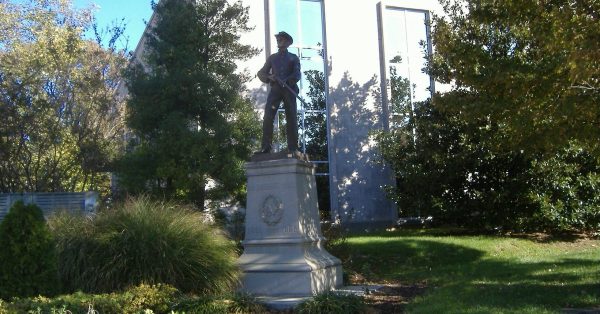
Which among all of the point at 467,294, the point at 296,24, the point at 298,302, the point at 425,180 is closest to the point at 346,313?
the point at 298,302

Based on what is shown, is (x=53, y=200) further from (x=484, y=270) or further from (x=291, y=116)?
(x=484, y=270)

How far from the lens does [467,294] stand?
9.64m

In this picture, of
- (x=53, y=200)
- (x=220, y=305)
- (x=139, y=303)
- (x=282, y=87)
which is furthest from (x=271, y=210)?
(x=53, y=200)

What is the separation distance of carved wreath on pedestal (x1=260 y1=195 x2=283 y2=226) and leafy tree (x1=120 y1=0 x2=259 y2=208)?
412 centimetres

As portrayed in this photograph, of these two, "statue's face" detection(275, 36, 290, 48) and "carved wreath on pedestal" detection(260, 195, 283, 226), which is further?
"statue's face" detection(275, 36, 290, 48)

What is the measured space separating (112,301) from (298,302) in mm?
2672

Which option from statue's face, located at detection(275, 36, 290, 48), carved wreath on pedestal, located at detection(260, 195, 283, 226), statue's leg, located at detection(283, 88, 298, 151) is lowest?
carved wreath on pedestal, located at detection(260, 195, 283, 226)

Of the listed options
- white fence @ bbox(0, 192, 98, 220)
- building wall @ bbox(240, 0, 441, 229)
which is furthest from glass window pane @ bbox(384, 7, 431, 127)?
white fence @ bbox(0, 192, 98, 220)

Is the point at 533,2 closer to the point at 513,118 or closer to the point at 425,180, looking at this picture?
the point at 513,118

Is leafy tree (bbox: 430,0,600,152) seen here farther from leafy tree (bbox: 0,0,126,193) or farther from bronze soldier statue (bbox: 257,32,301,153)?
leafy tree (bbox: 0,0,126,193)

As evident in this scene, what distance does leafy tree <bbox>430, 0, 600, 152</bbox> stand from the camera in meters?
9.04

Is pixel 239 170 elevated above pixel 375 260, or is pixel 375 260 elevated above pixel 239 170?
pixel 239 170

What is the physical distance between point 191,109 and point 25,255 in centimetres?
794

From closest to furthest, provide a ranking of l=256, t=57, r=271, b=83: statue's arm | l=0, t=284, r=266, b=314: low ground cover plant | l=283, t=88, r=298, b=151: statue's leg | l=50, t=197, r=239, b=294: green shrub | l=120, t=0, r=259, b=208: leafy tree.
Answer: l=0, t=284, r=266, b=314: low ground cover plant < l=50, t=197, r=239, b=294: green shrub < l=283, t=88, r=298, b=151: statue's leg < l=256, t=57, r=271, b=83: statue's arm < l=120, t=0, r=259, b=208: leafy tree
